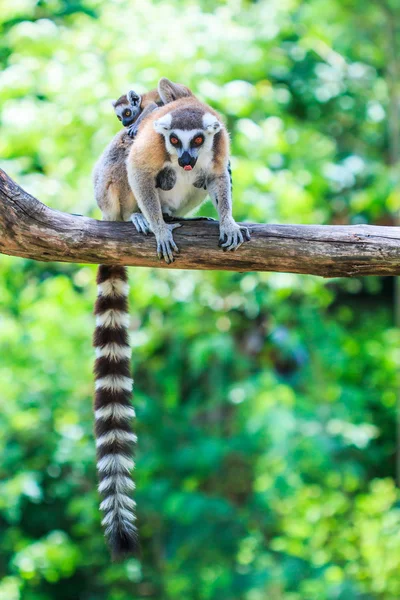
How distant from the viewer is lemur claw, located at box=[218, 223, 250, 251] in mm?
3721

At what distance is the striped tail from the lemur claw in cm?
78

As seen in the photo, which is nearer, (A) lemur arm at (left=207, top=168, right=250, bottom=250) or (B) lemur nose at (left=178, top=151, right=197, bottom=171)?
(A) lemur arm at (left=207, top=168, right=250, bottom=250)

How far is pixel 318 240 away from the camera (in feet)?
12.1

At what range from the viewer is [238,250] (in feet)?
12.3

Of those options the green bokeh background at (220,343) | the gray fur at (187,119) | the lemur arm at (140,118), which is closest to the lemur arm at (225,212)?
the gray fur at (187,119)

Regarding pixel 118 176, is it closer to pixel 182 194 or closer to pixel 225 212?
pixel 182 194

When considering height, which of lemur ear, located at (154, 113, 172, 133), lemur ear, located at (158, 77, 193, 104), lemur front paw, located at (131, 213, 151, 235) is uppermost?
lemur ear, located at (158, 77, 193, 104)

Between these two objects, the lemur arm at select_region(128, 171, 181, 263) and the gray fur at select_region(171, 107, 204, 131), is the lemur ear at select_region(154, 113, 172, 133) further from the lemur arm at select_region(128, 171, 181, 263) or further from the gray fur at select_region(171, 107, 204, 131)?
the lemur arm at select_region(128, 171, 181, 263)

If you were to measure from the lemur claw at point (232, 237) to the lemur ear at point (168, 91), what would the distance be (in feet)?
4.31

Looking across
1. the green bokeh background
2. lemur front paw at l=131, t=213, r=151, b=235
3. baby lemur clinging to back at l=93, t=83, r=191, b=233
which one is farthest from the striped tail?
the green bokeh background

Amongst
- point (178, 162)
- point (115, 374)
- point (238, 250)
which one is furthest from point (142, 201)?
point (115, 374)

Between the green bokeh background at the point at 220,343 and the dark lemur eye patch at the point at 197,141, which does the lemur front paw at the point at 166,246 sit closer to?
the dark lemur eye patch at the point at 197,141

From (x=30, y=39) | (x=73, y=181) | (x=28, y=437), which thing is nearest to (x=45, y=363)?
(x=28, y=437)

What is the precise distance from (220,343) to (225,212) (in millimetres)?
3073
